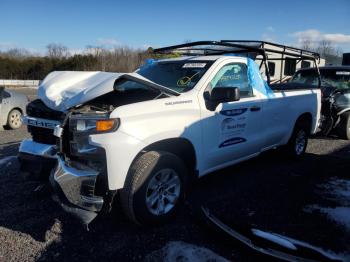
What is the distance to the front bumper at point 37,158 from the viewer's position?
13.7 ft

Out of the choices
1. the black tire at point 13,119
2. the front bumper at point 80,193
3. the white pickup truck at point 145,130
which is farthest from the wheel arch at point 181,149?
the black tire at point 13,119

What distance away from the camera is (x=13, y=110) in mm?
10109

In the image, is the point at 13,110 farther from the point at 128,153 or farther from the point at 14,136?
the point at 128,153

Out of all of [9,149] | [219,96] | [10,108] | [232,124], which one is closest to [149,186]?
[219,96]

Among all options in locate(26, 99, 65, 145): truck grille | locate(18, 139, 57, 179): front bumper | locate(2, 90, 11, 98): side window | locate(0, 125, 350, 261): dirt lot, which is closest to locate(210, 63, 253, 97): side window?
locate(0, 125, 350, 261): dirt lot

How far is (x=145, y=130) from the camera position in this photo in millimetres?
3646

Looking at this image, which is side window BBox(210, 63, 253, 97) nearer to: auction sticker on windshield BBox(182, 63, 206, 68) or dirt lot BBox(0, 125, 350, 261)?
auction sticker on windshield BBox(182, 63, 206, 68)

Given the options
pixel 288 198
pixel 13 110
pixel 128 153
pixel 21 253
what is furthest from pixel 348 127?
pixel 13 110

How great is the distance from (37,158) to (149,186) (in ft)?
4.61

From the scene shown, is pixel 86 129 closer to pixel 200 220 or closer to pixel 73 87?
pixel 73 87

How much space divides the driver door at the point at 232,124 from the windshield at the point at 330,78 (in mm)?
4865

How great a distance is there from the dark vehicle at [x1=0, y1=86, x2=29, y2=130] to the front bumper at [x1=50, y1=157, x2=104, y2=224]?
23.1 feet

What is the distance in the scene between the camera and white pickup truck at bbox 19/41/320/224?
3496 mm

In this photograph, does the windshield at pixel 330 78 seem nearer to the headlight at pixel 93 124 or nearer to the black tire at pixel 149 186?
the black tire at pixel 149 186
